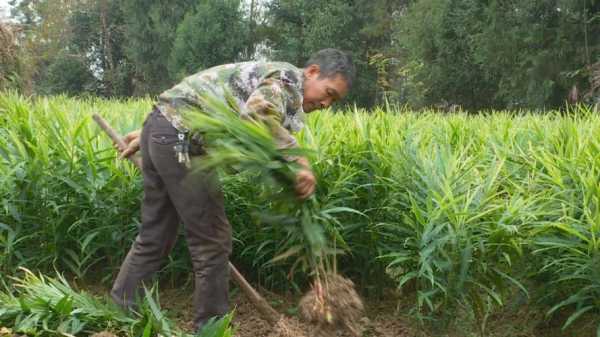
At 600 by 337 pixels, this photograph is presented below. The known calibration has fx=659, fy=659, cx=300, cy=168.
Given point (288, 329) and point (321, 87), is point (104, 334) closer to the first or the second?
point (288, 329)

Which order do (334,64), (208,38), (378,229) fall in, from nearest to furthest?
(334,64), (378,229), (208,38)

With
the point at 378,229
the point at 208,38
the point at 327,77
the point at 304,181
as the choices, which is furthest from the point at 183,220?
the point at 208,38

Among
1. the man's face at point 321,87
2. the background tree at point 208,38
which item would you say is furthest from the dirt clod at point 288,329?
the background tree at point 208,38

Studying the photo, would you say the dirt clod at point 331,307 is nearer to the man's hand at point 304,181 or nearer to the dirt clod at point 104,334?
the man's hand at point 304,181

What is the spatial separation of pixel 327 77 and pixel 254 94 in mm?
340

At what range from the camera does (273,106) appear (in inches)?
103

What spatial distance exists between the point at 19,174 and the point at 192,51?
22218 mm

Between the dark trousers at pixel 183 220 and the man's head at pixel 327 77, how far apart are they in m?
0.56

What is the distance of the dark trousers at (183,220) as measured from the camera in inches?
112

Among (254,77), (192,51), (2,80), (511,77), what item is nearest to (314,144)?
(254,77)

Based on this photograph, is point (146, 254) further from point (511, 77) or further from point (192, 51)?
point (192, 51)

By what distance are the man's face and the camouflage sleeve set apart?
0.40 ft

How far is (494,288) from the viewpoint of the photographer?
337 centimetres

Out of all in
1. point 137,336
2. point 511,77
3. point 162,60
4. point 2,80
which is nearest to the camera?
point 137,336
